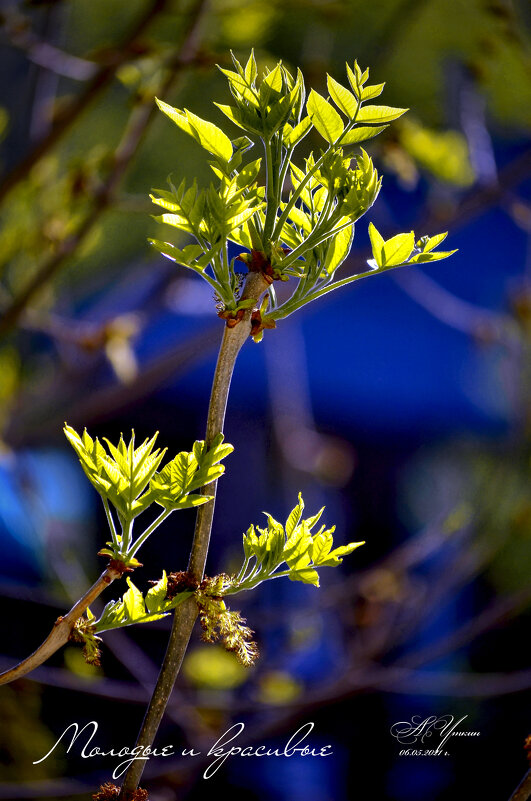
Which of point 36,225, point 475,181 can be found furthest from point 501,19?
point 36,225

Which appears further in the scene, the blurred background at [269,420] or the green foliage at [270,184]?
the blurred background at [269,420]

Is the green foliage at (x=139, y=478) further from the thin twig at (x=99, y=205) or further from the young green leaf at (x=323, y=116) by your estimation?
the thin twig at (x=99, y=205)

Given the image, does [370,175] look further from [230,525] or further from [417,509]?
[417,509]

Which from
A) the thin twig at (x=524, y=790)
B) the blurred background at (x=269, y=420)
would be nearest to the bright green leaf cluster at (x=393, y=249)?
the thin twig at (x=524, y=790)

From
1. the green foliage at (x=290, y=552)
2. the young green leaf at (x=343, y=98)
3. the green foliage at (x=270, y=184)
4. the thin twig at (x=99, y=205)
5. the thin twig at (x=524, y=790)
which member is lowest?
the thin twig at (x=524, y=790)

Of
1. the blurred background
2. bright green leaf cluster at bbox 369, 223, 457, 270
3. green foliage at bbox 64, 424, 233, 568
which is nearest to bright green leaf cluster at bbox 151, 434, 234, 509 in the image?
green foliage at bbox 64, 424, 233, 568

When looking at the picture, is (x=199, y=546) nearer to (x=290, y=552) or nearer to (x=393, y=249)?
(x=290, y=552)

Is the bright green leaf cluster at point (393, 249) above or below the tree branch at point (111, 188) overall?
below
